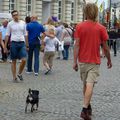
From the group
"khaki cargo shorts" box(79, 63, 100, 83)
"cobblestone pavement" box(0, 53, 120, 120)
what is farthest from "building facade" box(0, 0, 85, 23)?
"khaki cargo shorts" box(79, 63, 100, 83)

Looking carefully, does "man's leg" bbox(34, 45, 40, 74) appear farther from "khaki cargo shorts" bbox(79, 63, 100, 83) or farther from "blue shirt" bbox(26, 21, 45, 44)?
"khaki cargo shorts" bbox(79, 63, 100, 83)

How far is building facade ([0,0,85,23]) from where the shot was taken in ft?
180

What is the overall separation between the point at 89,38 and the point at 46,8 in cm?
5287

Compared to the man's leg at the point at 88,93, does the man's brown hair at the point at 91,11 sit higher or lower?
higher

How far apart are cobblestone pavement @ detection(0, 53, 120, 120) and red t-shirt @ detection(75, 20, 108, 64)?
1.07m

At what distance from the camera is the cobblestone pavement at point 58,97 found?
9911 millimetres

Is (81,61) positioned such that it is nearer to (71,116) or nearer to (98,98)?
(71,116)

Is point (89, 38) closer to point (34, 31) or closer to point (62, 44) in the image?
point (34, 31)

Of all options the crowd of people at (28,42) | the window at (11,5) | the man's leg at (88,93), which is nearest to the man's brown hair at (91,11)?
the man's leg at (88,93)

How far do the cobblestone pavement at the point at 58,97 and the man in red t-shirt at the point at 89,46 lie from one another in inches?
21.5

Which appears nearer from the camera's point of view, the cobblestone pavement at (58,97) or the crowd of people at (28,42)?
the cobblestone pavement at (58,97)

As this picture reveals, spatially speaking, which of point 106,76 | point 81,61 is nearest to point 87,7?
point 81,61

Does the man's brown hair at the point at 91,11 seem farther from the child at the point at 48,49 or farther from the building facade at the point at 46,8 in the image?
the building facade at the point at 46,8

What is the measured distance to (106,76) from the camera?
17.8 m
